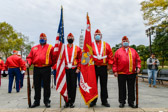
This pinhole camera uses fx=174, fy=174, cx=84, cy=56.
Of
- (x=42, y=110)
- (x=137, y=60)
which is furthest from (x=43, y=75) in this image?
(x=137, y=60)

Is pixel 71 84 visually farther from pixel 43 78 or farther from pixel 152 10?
pixel 152 10

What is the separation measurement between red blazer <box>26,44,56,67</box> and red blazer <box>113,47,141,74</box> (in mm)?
1897

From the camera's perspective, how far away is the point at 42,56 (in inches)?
198

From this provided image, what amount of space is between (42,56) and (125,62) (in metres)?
2.41

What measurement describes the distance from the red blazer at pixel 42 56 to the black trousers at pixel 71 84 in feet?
1.98

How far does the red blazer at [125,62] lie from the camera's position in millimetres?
5035

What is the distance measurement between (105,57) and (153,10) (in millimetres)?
11519

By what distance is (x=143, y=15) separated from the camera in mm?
15008

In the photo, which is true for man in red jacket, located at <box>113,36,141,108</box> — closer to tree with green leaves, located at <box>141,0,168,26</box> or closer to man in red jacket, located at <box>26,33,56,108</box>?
man in red jacket, located at <box>26,33,56,108</box>

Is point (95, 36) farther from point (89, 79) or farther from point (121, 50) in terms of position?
point (89, 79)

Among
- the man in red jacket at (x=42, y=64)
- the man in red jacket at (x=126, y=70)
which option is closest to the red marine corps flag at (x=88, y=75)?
the man in red jacket at (x=126, y=70)

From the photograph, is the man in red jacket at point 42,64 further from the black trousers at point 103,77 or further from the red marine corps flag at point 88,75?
the black trousers at point 103,77

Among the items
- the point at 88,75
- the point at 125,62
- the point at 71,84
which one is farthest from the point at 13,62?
the point at 125,62


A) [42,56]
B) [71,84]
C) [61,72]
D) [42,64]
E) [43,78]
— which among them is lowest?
[71,84]
